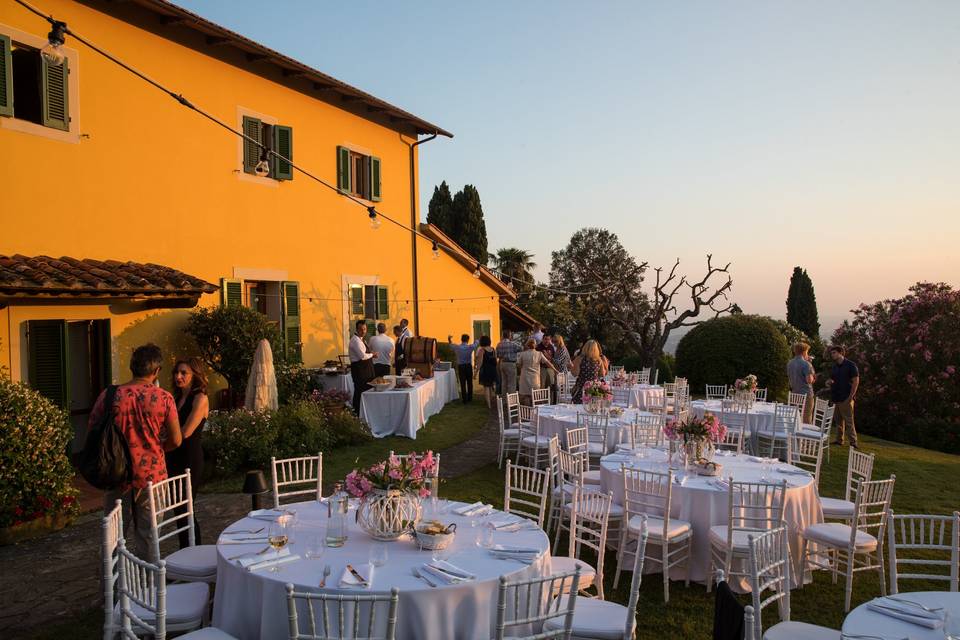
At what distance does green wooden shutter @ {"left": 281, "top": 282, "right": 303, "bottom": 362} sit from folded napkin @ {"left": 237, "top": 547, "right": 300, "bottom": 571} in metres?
9.29

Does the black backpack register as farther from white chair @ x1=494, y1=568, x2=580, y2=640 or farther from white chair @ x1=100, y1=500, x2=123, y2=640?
white chair @ x1=494, y1=568, x2=580, y2=640

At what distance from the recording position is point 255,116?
41.6 ft

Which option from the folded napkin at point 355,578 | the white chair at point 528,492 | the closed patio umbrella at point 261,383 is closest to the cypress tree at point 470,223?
the closed patio umbrella at point 261,383

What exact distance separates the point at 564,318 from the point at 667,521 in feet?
89.1

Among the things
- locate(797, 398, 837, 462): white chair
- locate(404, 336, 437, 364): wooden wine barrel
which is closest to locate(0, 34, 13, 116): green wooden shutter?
locate(404, 336, 437, 364): wooden wine barrel

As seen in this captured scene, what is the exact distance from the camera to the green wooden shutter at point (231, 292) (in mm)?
11836

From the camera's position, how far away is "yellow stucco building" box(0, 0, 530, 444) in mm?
8914

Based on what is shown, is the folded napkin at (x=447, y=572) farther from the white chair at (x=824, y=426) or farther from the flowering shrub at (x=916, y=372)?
the flowering shrub at (x=916, y=372)

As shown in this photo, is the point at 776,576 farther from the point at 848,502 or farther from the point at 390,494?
the point at 848,502

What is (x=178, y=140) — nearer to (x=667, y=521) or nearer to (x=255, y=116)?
(x=255, y=116)

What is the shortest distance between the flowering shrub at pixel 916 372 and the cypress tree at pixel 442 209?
22.7 meters

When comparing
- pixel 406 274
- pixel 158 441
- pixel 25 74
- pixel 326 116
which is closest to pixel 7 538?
pixel 158 441

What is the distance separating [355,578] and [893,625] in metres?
2.71

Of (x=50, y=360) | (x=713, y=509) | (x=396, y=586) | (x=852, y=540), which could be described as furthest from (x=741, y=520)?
(x=50, y=360)
